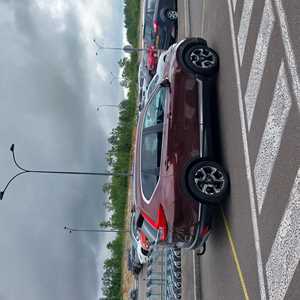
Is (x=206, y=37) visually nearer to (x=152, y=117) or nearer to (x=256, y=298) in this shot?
(x=152, y=117)

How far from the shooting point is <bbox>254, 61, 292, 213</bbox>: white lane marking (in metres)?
6.36

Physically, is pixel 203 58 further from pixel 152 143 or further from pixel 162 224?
pixel 162 224

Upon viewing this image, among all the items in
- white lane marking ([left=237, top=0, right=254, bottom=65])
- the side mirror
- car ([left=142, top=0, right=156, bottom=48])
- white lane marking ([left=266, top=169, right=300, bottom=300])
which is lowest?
white lane marking ([left=266, top=169, right=300, bottom=300])

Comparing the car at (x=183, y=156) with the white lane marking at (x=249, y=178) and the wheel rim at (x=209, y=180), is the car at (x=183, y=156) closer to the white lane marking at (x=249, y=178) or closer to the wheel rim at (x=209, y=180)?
the wheel rim at (x=209, y=180)

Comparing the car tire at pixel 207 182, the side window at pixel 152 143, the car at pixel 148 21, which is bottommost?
the car tire at pixel 207 182

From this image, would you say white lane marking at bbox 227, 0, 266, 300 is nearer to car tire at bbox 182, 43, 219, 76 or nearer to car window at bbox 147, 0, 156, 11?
car tire at bbox 182, 43, 219, 76

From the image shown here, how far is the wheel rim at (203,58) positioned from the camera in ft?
30.7

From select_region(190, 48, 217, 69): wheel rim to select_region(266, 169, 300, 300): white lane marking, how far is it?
4056 millimetres

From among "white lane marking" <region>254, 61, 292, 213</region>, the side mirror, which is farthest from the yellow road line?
the side mirror

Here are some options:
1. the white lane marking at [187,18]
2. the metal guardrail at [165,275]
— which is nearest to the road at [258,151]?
the metal guardrail at [165,275]

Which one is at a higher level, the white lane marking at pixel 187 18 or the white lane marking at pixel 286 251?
the white lane marking at pixel 187 18

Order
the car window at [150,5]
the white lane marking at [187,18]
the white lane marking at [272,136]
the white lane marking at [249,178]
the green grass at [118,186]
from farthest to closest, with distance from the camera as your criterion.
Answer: the green grass at [118,186], the car window at [150,5], the white lane marking at [187,18], the white lane marking at [249,178], the white lane marking at [272,136]

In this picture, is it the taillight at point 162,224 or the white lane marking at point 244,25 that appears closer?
the white lane marking at point 244,25

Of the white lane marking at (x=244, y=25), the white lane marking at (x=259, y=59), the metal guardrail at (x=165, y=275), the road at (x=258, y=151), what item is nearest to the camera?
the road at (x=258, y=151)
